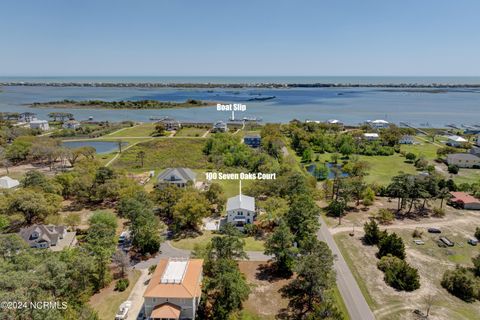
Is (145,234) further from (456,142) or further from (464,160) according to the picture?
(456,142)

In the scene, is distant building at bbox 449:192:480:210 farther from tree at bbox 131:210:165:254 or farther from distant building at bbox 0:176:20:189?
distant building at bbox 0:176:20:189

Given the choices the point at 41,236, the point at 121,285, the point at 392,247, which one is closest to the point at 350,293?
the point at 392,247

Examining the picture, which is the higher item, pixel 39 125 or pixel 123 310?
pixel 39 125

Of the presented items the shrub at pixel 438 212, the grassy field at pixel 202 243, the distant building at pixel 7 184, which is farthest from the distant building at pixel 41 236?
the shrub at pixel 438 212

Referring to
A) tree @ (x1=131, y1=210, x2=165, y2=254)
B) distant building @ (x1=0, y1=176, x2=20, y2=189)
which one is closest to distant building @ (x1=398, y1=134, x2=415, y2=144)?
tree @ (x1=131, y1=210, x2=165, y2=254)

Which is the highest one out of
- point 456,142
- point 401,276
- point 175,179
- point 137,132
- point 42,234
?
point 137,132

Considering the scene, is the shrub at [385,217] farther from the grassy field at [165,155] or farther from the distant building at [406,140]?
the distant building at [406,140]
